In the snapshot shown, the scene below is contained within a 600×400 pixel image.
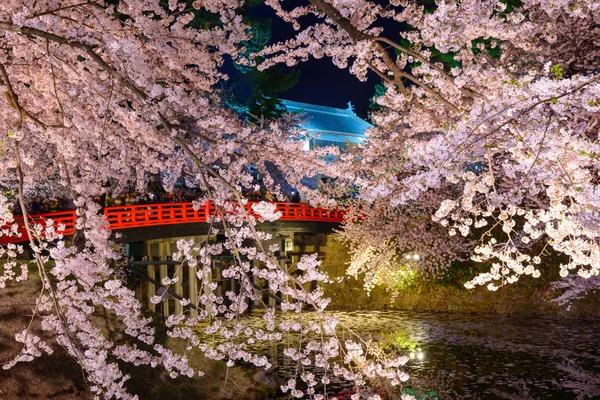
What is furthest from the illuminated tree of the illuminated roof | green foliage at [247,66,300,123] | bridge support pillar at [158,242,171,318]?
the illuminated roof

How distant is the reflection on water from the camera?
1126 cm

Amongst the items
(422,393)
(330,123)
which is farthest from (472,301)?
(330,123)

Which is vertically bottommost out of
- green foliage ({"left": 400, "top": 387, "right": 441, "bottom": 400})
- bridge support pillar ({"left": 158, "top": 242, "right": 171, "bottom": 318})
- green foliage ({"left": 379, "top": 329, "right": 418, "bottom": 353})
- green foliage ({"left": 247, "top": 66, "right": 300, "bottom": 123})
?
green foliage ({"left": 400, "top": 387, "right": 441, "bottom": 400})

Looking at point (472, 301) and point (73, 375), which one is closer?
point (73, 375)

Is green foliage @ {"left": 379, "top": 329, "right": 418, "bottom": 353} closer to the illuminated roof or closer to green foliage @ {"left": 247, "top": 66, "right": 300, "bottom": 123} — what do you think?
green foliage @ {"left": 247, "top": 66, "right": 300, "bottom": 123}

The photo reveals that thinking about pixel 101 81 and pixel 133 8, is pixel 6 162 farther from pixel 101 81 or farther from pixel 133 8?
pixel 133 8

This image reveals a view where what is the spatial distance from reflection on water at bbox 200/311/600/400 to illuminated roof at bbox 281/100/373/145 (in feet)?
66.5

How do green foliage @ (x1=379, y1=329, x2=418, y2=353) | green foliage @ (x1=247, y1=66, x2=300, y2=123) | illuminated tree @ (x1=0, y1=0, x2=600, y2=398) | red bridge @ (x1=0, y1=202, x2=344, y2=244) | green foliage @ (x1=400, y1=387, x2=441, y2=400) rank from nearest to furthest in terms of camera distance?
illuminated tree @ (x1=0, y1=0, x2=600, y2=398) → green foliage @ (x1=400, y1=387, x2=441, y2=400) → green foliage @ (x1=379, y1=329, x2=418, y2=353) → red bridge @ (x1=0, y1=202, x2=344, y2=244) → green foliage @ (x1=247, y1=66, x2=300, y2=123)

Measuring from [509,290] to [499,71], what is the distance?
16464 millimetres

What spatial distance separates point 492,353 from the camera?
14141 millimetres

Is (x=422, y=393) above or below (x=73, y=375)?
below

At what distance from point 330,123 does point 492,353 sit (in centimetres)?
2752

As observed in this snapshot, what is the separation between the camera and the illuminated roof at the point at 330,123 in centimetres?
3803

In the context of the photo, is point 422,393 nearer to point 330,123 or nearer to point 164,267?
point 164,267
